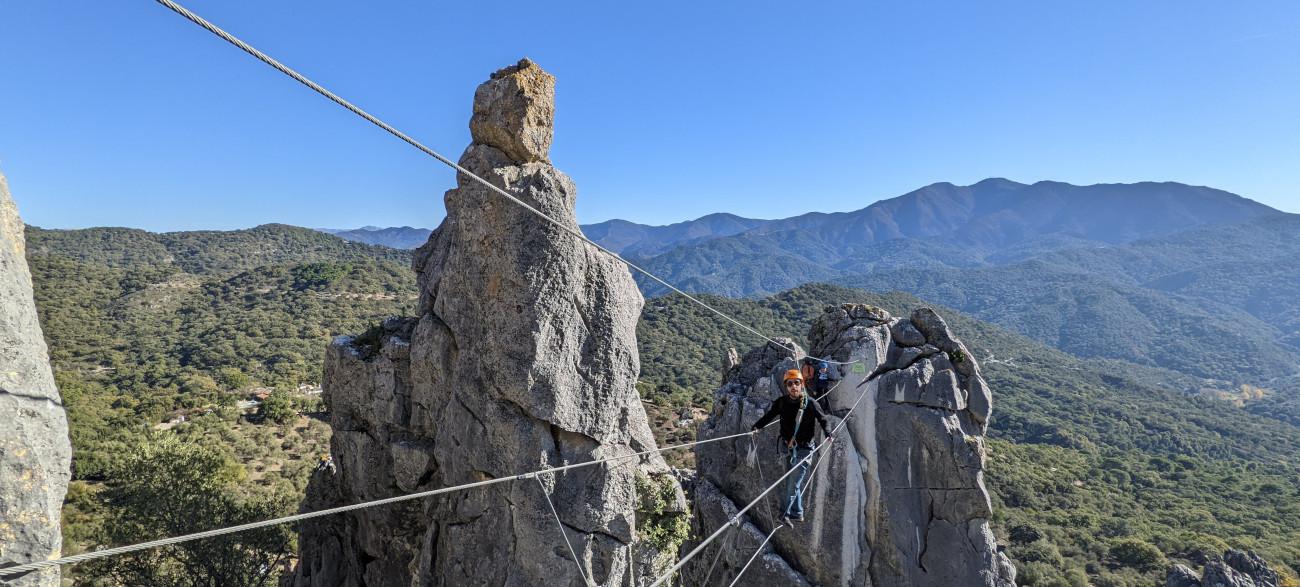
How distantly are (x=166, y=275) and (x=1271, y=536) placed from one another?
109 meters

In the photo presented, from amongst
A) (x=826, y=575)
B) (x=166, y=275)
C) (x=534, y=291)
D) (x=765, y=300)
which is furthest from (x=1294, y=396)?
(x=166, y=275)

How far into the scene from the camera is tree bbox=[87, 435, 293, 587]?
16547 millimetres

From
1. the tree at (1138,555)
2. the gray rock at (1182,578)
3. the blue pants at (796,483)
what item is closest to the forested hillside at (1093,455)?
the tree at (1138,555)

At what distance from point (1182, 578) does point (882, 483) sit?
1783cm

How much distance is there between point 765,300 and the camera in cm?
10438

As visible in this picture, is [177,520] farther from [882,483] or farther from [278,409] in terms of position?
[882,483]

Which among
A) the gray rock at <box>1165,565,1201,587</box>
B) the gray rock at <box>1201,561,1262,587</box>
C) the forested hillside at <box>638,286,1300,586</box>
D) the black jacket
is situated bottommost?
the forested hillside at <box>638,286,1300,586</box>

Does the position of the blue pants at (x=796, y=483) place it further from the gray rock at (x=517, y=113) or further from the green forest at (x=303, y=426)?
the green forest at (x=303, y=426)

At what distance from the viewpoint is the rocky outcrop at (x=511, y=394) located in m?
10.1

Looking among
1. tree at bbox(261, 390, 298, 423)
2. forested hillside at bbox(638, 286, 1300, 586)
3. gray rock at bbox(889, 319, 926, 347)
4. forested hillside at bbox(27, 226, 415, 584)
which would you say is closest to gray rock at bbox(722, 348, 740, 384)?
gray rock at bbox(889, 319, 926, 347)

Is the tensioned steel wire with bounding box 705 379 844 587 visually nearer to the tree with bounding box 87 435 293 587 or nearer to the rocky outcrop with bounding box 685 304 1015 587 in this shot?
the rocky outcrop with bounding box 685 304 1015 587

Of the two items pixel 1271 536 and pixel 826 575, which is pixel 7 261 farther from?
pixel 1271 536

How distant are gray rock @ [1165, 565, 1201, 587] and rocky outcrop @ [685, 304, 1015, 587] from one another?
48.3 feet

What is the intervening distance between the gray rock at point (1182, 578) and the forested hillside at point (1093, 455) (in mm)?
7241
